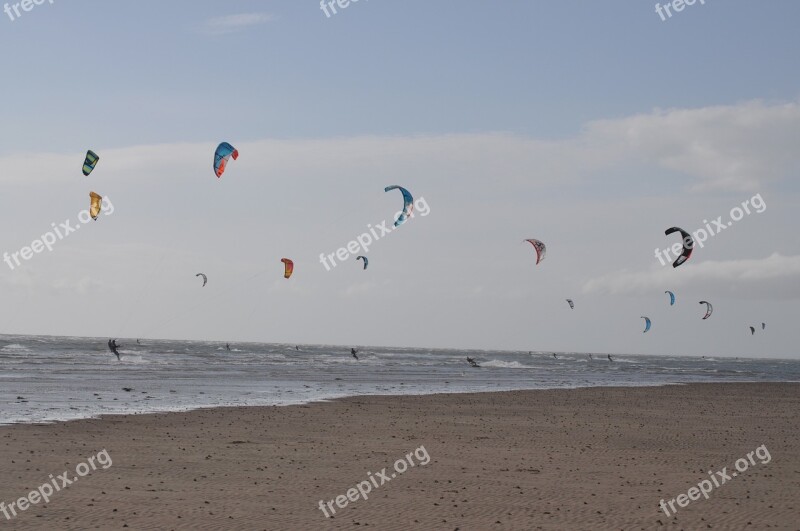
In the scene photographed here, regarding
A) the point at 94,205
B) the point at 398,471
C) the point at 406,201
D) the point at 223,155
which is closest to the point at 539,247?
the point at 406,201

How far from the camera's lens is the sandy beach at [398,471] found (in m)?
11.7

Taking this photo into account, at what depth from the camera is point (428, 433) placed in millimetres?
21219

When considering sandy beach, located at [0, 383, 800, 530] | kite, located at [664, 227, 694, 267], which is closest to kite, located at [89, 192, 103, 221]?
sandy beach, located at [0, 383, 800, 530]

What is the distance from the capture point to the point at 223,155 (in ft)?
107

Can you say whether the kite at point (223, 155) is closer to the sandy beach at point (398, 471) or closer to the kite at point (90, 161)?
the kite at point (90, 161)

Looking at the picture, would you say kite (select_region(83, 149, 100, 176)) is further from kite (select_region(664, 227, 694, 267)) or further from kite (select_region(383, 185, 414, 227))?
Result: kite (select_region(664, 227, 694, 267))

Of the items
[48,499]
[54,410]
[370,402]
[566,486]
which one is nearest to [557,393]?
[370,402]

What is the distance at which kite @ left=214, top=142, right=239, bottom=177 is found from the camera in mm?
32156

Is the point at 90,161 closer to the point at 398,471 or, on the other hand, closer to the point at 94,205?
the point at 94,205

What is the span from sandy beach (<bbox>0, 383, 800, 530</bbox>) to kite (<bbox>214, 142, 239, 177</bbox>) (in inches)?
394

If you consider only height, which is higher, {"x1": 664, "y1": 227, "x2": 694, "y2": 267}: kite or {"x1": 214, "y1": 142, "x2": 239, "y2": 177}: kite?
{"x1": 214, "y1": 142, "x2": 239, "y2": 177}: kite

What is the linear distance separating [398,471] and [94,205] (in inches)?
850

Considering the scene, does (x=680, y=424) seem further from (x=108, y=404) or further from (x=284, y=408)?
(x=108, y=404)

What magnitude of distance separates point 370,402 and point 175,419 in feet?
30.9
